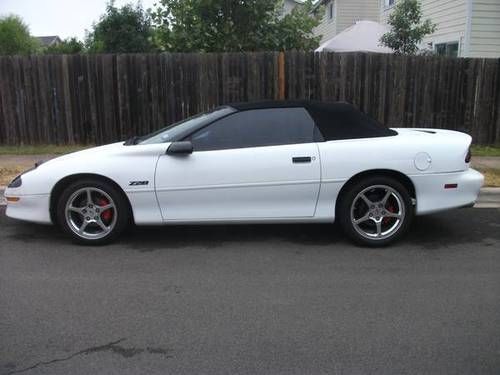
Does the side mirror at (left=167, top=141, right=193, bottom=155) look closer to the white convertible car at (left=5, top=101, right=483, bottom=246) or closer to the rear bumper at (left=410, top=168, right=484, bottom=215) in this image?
the white convertible car at (left=5, top=101, right=483, bottom=246)

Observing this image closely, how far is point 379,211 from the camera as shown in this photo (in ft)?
17.9

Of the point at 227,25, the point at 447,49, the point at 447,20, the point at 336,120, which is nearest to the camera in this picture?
the point at 336,120

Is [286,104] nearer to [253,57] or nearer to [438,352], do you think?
[438,352]

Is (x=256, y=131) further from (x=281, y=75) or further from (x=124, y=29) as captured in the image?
(x=124, y=29)

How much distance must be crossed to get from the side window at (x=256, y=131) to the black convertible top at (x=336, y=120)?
10 centimetres

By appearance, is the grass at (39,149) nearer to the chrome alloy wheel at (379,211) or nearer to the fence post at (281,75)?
the fence post at (281,75)

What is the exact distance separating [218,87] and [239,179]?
5695 millimetres

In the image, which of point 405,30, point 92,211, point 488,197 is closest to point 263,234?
point 92,211

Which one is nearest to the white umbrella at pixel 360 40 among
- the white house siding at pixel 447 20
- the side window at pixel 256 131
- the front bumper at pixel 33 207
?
the white house siding at pixel 447 20

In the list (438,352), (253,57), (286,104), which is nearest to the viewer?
(438,352)

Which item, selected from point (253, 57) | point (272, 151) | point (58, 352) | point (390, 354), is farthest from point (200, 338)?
point (253, 57)

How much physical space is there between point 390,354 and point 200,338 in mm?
1188

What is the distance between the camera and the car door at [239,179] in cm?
536

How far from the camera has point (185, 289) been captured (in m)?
Answer: 4.41
